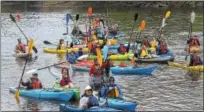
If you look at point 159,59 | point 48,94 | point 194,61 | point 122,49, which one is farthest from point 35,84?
point 122,49

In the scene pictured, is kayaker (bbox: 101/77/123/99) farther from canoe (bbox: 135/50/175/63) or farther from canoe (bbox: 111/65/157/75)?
canoe (bbox: 135/50/175/63)

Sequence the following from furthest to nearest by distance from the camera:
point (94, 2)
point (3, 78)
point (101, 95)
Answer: point (94, 2)
point (3, 78)
point (101, 95)

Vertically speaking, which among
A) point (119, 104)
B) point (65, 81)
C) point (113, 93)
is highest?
point (65, 81)

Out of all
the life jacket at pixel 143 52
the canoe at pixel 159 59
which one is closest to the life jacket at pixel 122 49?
the life jacket at pixel 143 52

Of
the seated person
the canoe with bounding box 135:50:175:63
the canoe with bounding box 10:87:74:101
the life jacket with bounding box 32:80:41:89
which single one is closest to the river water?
the canoe with bounding box 10:87:74:101

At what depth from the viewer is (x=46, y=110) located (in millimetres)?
18078

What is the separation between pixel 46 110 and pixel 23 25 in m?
32.3

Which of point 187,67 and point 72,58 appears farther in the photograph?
point 72,58

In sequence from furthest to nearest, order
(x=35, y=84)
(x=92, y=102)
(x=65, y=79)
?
(x=35, y=84) < (x=65, y=79) < (x=92, y=102)

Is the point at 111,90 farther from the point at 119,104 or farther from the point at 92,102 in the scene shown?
the point at 92,102

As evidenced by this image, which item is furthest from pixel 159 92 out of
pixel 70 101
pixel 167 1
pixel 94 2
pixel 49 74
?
pixel 94 2

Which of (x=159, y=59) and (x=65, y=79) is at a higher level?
(x=159, y=59)

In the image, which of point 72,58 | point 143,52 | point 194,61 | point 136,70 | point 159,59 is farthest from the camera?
point 143,52

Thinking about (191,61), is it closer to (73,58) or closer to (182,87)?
(182,87)
